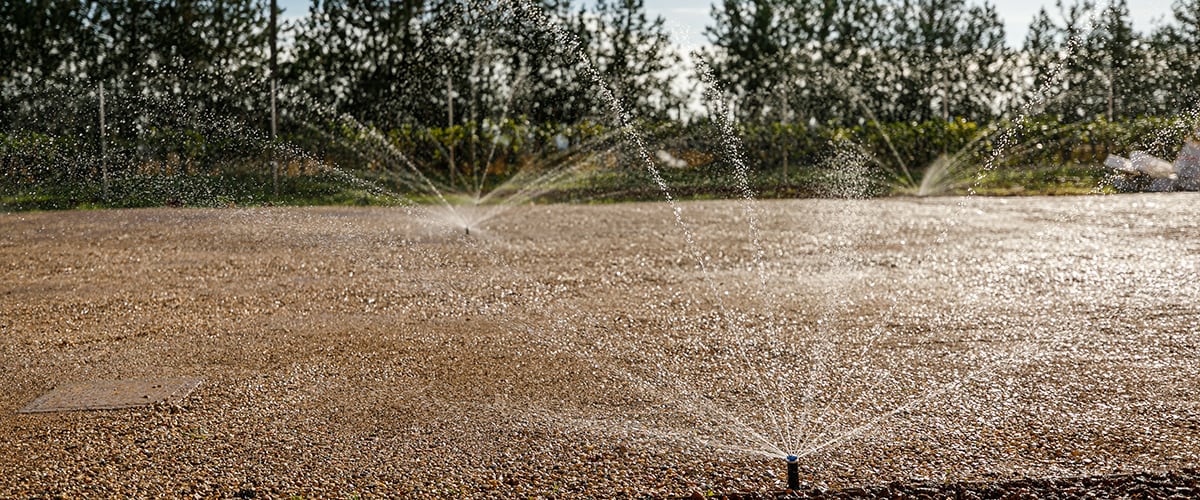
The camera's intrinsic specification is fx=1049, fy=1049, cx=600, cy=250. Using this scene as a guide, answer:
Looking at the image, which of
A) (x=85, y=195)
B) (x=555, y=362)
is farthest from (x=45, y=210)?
(x=555, y=362)

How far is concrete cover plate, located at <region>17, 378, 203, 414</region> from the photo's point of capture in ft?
12.3

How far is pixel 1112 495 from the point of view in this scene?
2766 mm

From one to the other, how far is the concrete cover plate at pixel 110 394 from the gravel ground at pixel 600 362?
0.31ft

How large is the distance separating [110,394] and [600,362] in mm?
1863

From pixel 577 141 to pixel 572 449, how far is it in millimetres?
12571

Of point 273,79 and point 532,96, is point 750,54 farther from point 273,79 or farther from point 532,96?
point 273,79

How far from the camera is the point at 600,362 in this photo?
14.1ft

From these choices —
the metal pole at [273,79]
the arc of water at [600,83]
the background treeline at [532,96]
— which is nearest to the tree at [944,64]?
the background treeline at [532,96]

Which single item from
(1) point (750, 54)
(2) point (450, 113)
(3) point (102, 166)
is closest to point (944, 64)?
(1) point (750, 54)

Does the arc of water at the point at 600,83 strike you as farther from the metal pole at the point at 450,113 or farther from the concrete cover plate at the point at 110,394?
the concrete cover plate at the point at 110,394

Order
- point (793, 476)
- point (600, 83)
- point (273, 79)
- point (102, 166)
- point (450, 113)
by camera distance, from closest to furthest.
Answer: point (793, 476) → point (102, 166) → point (273, 79) → point (450, 113) → point (600, 83)

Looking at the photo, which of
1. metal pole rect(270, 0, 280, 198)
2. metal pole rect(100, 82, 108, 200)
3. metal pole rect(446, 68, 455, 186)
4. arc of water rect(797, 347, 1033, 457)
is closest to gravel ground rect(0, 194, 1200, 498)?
arc of water rect(797, 347, 1033, 457)

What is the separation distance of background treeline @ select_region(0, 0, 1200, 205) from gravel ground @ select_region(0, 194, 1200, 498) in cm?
543

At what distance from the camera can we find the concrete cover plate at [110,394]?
376 centimetres
